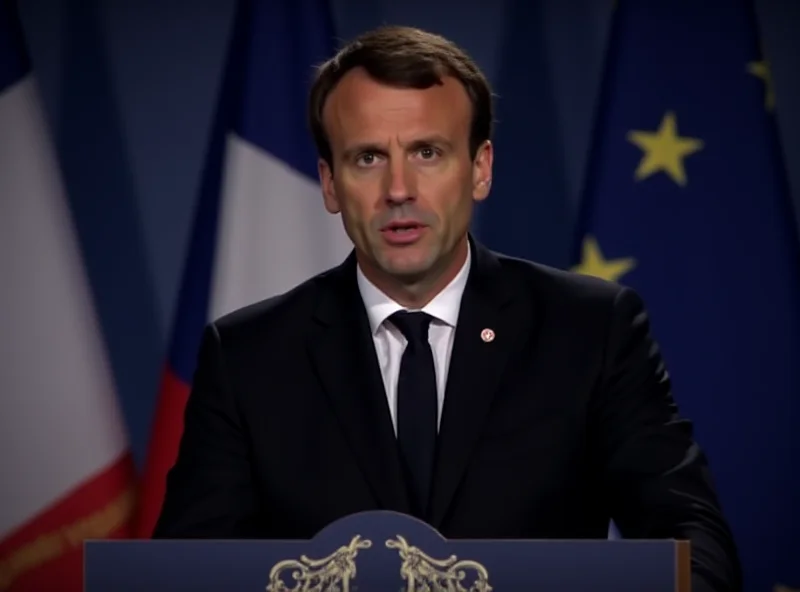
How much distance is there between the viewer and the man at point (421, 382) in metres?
1.79

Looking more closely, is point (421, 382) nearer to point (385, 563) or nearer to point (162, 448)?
point (385, 563)

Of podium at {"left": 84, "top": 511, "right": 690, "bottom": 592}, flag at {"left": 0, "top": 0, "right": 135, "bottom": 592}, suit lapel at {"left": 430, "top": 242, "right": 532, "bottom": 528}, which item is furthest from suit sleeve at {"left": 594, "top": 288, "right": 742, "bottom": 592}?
flag at {"left": 0, "top": 0, "right": 135, "bottom": 592}

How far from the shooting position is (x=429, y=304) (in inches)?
77.5

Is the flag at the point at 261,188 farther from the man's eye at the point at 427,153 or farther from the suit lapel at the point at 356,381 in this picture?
the man's eye at the point at 427,153

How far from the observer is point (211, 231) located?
10.2 feet

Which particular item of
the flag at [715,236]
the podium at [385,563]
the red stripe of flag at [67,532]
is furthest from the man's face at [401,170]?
the red stripe of flag at [67,532]

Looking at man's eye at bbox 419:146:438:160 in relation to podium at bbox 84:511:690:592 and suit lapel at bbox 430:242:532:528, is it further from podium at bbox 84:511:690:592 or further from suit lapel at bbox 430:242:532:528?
Answer: podium at bbox 84:511:690:592

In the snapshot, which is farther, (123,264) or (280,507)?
(123,264)

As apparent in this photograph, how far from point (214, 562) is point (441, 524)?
0.58 meters

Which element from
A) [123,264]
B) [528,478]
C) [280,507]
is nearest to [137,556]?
[280,507]

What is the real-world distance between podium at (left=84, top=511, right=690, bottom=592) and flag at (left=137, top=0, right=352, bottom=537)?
5.99ft

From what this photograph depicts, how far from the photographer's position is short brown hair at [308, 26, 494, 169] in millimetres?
1842

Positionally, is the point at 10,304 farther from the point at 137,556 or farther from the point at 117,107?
the point at 137,556

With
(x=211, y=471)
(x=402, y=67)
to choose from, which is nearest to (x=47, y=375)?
(x=211, y=471)
